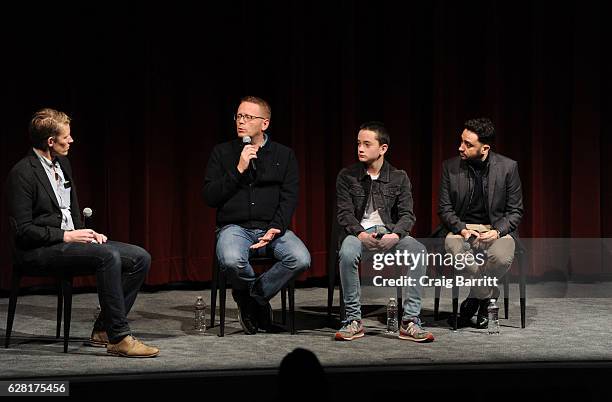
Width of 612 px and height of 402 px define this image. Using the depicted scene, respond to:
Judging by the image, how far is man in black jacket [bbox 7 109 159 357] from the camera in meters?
4.50

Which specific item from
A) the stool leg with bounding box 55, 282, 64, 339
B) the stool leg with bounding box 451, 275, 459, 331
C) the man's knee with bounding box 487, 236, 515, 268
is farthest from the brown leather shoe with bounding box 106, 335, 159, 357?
the man's knee with bounding box 487, 236, 515, 268

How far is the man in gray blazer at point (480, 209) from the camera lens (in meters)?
5.20

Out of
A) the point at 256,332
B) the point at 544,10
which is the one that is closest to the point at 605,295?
the point at 544,10

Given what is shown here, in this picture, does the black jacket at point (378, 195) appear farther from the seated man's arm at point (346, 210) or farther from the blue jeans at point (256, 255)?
the blue jeans at point (256, 255)

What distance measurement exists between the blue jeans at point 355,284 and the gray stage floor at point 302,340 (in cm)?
15

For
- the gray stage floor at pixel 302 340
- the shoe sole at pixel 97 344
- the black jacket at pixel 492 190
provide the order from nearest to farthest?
the gray stage floor at pixel 302 340 < the shoe sole at pixel 97 344 < the black jacket at pixel 492 190

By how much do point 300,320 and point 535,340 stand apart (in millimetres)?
1244

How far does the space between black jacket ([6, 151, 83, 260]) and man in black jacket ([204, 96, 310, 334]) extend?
0.82m

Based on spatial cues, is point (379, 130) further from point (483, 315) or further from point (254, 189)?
point (483, 315)

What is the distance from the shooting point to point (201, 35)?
6219mm

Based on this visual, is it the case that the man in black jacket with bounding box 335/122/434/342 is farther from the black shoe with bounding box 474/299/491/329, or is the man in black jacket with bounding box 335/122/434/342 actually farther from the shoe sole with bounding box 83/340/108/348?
the shoe sole with bounding box 83/340/108/348

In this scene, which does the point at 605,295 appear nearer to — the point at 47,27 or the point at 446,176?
the point at 446,176

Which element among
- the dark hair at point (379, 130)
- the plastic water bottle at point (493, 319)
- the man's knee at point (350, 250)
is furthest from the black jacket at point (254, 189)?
the plastic water bottle at point (493, 319)

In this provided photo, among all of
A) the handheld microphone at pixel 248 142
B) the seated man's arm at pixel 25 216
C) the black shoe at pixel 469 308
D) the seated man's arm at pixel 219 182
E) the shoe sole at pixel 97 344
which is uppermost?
the handheld microphone at pixel 248 142
